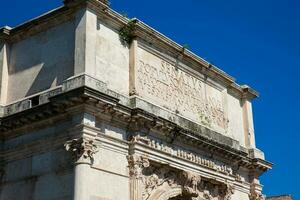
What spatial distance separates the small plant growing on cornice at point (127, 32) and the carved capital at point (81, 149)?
3.76 m

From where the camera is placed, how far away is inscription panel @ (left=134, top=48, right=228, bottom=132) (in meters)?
16.1

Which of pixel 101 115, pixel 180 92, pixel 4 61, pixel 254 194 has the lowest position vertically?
pixel 254 194

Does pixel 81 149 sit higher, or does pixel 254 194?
pixel 254 194

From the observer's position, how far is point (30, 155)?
1443cm

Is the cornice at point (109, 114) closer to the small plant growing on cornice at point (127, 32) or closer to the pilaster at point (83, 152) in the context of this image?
the pilaster at point (83, 152)

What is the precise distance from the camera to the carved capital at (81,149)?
42.9ft

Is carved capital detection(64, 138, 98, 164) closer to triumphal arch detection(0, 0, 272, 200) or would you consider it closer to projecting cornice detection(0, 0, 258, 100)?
A: triumphal arch detection(0, 0, 272, 200)

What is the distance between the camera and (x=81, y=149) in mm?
13102

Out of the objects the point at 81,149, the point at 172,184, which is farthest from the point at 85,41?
the point at 172,184

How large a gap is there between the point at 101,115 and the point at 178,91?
4.15 metres

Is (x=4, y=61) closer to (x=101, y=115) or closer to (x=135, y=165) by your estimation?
(x=101, y=115)

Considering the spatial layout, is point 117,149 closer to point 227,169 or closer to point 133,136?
point 133,136

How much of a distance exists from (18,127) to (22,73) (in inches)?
72.3

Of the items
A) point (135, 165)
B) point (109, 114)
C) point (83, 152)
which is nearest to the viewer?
point (83, 152)
